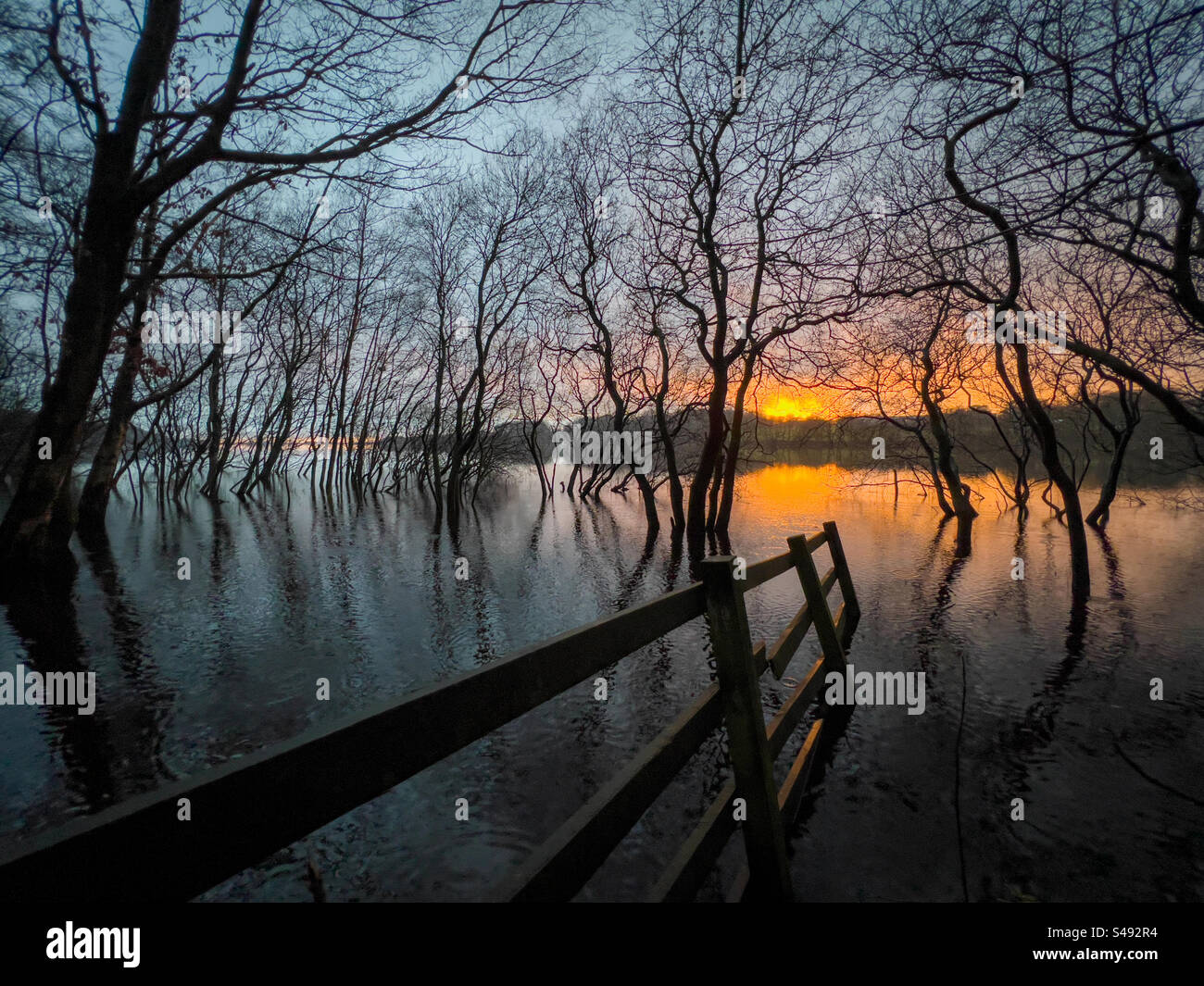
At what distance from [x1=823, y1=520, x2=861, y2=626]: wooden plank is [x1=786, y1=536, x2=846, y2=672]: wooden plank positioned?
1.71m

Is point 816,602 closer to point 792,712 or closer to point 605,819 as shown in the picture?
point 792,712

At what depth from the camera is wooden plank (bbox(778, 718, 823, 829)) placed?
3.64 metres

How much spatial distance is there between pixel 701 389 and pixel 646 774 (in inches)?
850

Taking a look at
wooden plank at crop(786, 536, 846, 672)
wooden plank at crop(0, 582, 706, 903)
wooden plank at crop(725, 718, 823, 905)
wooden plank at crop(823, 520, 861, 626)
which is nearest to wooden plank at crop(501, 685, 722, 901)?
wooden plank at crop(0, 582, 706, 903)

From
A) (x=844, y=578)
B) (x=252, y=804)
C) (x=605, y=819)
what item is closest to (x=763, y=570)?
(x=605, y=819)

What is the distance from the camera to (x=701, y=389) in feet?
75.6

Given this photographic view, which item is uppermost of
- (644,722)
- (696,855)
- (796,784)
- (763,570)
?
(763,570)

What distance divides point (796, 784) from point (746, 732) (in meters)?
1.41

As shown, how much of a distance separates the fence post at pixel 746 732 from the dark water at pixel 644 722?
1.69 feet

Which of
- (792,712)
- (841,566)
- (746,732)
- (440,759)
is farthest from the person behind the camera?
(841,566)

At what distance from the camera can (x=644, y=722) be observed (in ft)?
17.8

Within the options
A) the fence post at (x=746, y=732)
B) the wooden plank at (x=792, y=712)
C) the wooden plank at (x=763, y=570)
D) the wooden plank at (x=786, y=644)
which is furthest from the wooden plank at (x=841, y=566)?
the fence post at (x=746, y=732)
